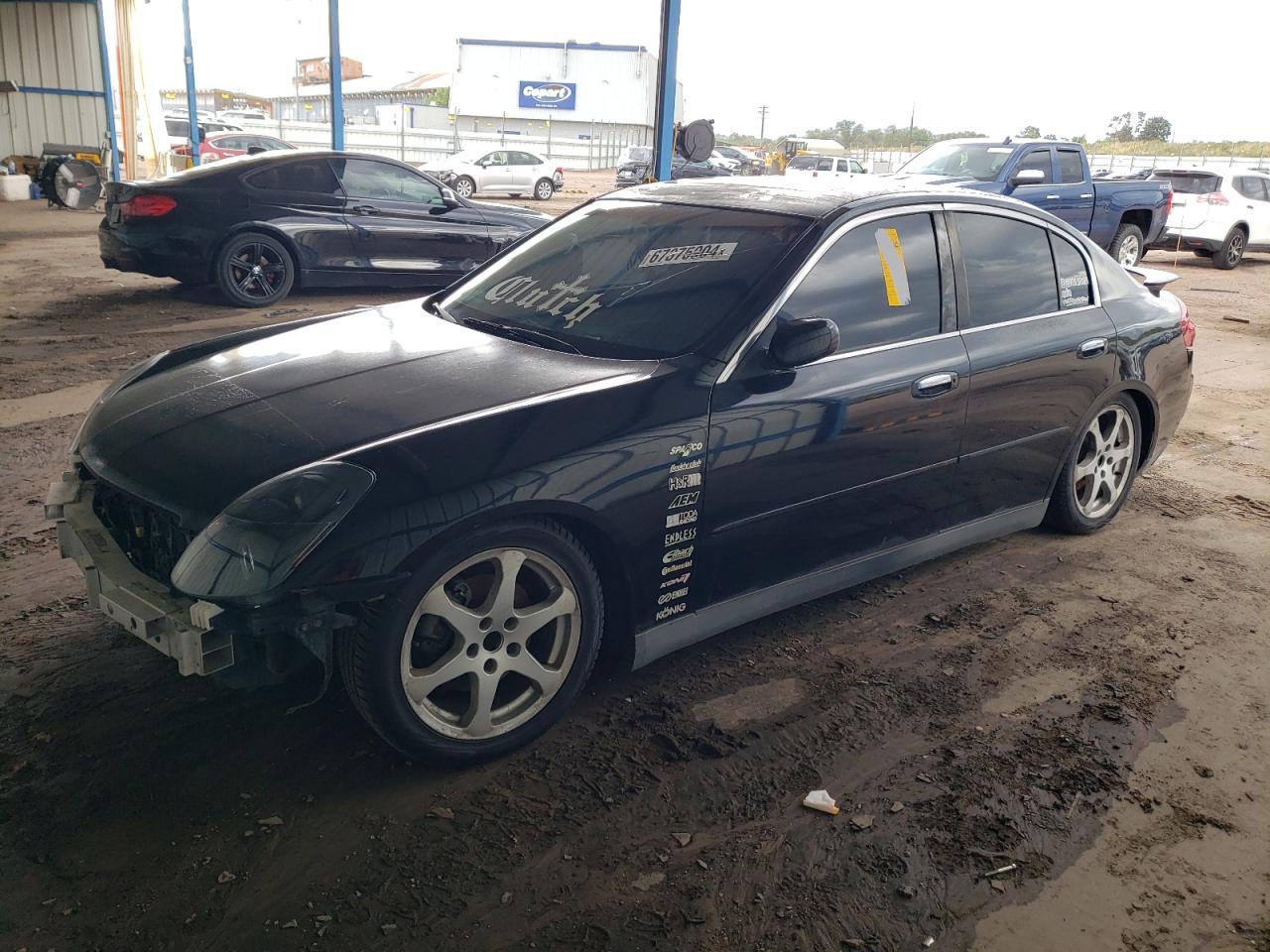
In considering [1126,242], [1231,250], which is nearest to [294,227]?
[1126,242]

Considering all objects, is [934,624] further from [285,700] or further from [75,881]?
[75,881]

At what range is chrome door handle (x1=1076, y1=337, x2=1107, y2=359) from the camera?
4.33 meters

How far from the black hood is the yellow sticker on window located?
106cm

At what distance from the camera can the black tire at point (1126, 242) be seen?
14719mm

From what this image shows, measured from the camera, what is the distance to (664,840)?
8.73 feet

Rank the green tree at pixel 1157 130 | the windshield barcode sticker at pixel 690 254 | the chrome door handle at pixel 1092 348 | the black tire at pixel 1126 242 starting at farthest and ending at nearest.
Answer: the green tree at pixel 1157 130 < the black tire at pixel 1126 242 < the chrome door handle at pixel 1092 348 < the windshield barcode sticker at pixel 690 254

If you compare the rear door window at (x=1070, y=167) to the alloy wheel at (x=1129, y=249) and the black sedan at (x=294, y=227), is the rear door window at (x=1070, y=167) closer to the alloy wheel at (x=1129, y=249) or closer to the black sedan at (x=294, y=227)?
the alloy wheel at (x=1129, y=249)

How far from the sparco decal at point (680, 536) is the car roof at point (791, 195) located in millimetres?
1235

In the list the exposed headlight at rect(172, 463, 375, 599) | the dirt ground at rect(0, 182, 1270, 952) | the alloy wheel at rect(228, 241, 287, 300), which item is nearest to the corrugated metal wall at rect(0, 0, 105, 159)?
the alloy wheel at rect(228, 241, 287, 300)

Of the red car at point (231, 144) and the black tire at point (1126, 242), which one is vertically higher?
the red car at point (231, 144)

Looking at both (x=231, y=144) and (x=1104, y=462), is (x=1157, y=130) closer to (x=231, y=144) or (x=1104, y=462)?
(x=231, y=144)

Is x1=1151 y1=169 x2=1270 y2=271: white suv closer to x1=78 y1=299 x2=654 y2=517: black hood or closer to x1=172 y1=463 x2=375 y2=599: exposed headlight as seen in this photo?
x1=78 y1=299 x2=654 y2=517: black hood

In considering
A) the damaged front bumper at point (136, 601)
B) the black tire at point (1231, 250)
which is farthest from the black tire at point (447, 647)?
the black tire at point (1231, 250)

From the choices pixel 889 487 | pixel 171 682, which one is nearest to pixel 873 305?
pixel 889 487
